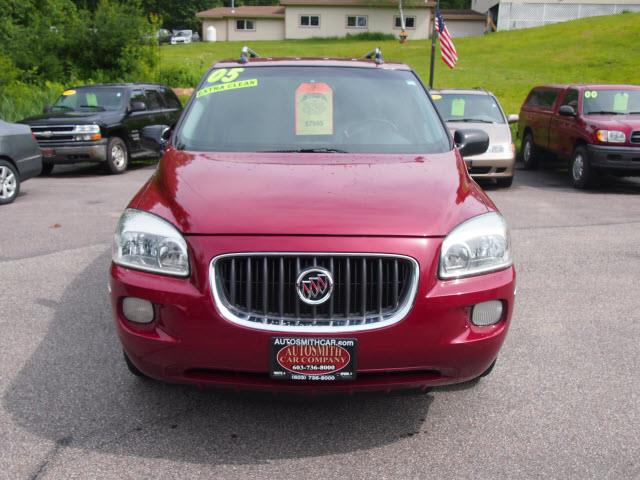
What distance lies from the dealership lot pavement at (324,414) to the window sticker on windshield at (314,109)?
1637 mm

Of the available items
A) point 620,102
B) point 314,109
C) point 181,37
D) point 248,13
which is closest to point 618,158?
point 620,102

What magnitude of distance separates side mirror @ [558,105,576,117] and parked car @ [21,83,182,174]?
24.5ft

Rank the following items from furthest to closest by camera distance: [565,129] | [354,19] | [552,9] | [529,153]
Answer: [354,19], [552,9], [529,153], [565,129]

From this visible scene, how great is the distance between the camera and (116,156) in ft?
44.5

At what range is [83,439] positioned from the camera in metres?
3.25

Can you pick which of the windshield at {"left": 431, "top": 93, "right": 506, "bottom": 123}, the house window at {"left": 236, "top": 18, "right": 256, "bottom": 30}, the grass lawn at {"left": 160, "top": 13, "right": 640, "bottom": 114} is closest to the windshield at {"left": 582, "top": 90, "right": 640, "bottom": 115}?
the windshield at {"left": 431, "top": 93, "right": 506, "bottom": 123}

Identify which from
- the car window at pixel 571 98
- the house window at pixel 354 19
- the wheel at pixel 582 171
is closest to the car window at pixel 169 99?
the car window at pixel 571 98

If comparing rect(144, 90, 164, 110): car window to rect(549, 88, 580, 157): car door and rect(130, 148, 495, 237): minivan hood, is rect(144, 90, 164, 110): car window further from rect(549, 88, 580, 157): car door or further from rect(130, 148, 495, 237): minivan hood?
rect(130, 148, 495, 237): minivan hood

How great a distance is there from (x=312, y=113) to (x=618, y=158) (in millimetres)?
8586

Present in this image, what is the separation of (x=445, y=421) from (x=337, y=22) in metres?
63.6

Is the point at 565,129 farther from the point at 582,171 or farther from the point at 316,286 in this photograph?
the point at 316,286

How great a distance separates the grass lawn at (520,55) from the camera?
3136 centimetres

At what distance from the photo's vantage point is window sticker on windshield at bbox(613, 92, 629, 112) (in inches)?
479

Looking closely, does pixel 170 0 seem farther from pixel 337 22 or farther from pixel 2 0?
pixel 2 0
